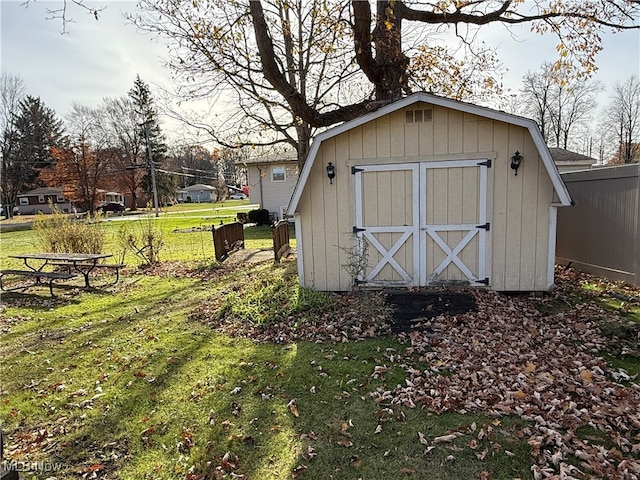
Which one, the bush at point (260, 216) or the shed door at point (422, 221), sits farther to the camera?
the bush at point (260, 216)

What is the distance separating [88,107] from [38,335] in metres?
39.4

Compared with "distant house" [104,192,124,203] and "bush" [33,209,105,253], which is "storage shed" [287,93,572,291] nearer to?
"bush" [33,209,105,253]

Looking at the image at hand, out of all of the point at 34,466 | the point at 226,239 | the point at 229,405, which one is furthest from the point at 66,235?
the point at 229,405

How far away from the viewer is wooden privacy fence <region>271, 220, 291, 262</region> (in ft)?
35.0

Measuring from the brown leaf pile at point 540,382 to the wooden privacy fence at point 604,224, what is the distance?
1.98 metres

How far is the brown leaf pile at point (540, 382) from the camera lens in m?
2.70

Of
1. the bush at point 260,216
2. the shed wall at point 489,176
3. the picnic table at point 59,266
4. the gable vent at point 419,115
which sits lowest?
the picnic table at point 59,266

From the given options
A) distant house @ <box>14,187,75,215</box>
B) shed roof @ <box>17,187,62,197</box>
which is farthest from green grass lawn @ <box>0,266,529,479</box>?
shed roof @ <box>17,187,62,197</box>

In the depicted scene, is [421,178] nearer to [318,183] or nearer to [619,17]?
[318,183]

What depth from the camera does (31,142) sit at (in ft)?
131

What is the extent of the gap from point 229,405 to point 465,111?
5.35 meters

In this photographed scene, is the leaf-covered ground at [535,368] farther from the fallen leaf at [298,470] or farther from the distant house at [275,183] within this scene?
the distant house at [275,183]

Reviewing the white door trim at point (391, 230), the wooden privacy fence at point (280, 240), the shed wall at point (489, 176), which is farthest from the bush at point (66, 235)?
the white door trim at point (391, 230)

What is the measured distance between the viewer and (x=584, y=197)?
779 centimetres
